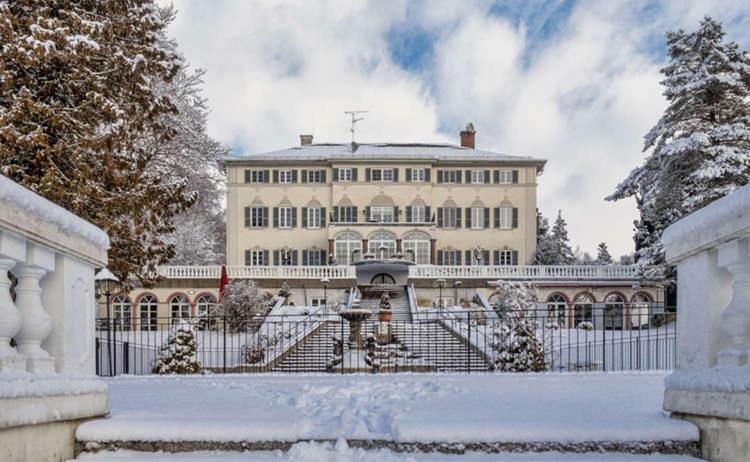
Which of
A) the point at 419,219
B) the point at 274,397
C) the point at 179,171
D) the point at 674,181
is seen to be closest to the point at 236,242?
the point at 419,219

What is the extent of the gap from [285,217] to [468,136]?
1660cm

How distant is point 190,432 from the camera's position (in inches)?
131

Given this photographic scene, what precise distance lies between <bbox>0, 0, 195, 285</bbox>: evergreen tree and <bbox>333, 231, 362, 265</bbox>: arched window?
1169 inches

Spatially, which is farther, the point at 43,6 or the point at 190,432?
the point at 43,6

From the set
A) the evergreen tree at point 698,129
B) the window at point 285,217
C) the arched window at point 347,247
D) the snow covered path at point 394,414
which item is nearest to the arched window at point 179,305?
the window at point 285,217

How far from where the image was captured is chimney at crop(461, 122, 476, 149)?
49688 millimetres

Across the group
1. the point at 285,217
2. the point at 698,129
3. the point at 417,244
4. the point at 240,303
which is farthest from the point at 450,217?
the point at 698,129

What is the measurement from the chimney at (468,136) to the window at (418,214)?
8627 millimetres

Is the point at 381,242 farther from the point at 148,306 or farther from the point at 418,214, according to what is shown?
the point at 148,306

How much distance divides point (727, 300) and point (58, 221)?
359 cm

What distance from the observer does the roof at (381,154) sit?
44.1 m

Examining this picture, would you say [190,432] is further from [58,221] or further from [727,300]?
[727,300]

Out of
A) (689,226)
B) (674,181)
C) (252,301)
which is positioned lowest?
(252,301)

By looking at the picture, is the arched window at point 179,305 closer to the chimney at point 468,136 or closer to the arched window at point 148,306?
the arched window at point 148,306
